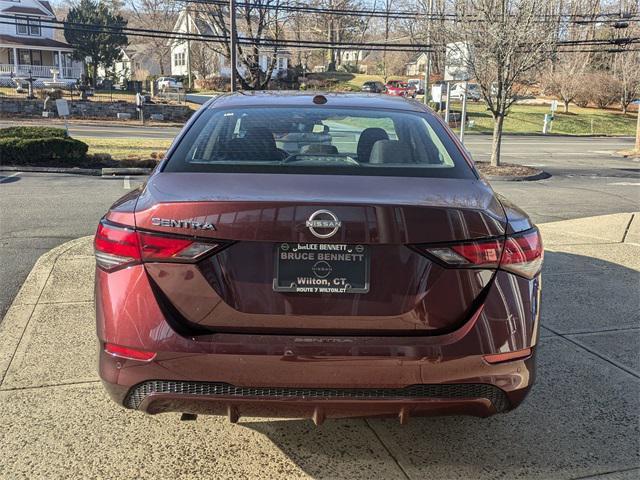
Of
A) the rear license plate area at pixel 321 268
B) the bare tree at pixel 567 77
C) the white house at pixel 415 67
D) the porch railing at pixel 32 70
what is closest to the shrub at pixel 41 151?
the rear license plate area at pixel 321 268

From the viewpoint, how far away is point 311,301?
86.9 inches

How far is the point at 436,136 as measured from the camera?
3156 millimetres

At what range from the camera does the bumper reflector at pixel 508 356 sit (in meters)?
2.28

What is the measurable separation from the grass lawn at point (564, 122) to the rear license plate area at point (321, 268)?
1412 inches

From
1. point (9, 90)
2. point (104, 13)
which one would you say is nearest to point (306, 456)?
point (9, 90)

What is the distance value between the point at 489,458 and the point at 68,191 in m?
9.94

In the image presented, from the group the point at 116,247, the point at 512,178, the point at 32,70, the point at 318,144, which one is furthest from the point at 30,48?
the point at 116,247

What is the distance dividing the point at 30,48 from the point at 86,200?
161 ft

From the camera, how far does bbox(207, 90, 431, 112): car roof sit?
3.34m

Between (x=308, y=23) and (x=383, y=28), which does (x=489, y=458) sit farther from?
(x=383, y=28)

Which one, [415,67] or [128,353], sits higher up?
[415,67]

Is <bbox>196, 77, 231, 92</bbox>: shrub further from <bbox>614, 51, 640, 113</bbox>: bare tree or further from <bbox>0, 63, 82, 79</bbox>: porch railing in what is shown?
<bbox>614, 51, 640, 113</bbox>: bare tree

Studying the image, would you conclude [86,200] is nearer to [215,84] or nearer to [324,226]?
[324,226]

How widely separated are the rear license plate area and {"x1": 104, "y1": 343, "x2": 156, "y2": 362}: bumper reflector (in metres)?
0.55
